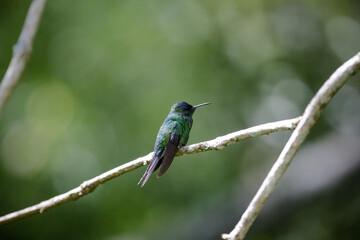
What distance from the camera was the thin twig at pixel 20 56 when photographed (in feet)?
10.8

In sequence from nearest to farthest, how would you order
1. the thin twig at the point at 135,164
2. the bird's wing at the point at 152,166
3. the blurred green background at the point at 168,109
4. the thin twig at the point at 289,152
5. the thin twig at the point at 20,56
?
the thin twig at the point at 289,152 < the thin twig at the point at 135,164 < the thin twig at the point at 20,56 < the bird's wing at the point at 152,166 < the blurred green background at the point at 168,109

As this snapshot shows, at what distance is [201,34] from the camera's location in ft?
30.1

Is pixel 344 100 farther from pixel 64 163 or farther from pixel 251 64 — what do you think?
pixel 64 163

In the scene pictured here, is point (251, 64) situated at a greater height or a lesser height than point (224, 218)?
greater

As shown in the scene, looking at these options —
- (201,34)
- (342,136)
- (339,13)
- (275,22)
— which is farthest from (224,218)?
(339,13)

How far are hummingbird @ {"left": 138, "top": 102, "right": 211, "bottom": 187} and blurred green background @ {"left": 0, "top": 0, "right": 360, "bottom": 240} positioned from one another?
2.77 m

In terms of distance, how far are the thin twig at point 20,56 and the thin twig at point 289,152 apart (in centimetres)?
199

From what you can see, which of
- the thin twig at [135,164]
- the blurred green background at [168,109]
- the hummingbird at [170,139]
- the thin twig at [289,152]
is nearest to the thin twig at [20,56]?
the thin twig at [135,164]

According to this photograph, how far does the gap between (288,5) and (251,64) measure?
5.16 feet

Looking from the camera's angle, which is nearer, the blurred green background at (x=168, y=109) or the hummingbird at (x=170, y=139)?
the hummingbird at (x=170, y=139)

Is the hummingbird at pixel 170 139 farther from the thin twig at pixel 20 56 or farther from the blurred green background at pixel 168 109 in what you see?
the blurred green background at pixel 168 109

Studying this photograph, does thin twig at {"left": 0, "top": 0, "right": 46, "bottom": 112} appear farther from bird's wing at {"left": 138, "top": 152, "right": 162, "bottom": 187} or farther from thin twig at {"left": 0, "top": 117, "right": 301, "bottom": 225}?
bird's wing at {"left": 138, "top": 152, "right": 162, "bottom": 187}

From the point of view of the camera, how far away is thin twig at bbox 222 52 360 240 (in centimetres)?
192

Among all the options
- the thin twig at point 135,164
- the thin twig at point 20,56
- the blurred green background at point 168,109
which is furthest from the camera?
the blurred green background at point 168,109
